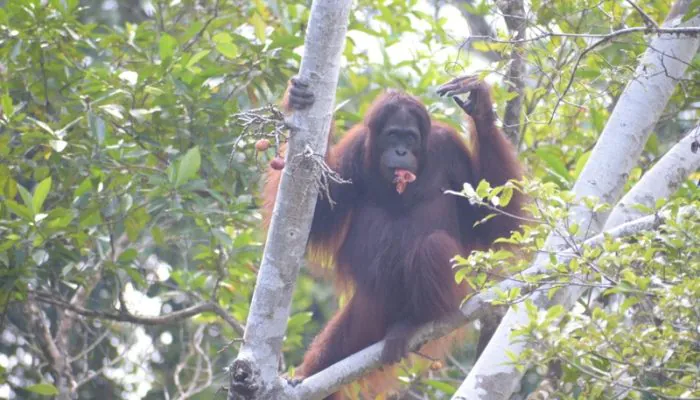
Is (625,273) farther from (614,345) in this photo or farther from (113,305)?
(113,305)

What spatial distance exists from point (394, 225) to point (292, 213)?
176cm

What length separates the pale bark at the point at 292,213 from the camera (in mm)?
4395

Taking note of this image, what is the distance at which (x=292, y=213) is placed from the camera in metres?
4.49

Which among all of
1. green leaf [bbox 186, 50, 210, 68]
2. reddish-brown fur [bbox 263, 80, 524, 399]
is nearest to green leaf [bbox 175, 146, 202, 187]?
reddish-brown fur [bbox 263, 80, 524, 399]

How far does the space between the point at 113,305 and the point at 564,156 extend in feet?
11.0

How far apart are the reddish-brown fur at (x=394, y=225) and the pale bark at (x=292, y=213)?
1.27 m

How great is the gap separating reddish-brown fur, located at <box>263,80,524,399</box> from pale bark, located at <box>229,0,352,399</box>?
1.27m

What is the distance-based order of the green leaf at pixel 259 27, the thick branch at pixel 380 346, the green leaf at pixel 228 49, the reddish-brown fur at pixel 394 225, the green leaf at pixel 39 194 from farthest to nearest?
1. the green leaf at pixel 259 27
2. the green leaf at pixel 228 49
3. the green leaf at pixel 39 194
4. the reddish-brown fur at pixel 394 225
5. the thick branch at pixel 380 346

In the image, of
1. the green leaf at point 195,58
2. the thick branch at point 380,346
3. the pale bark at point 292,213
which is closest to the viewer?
the pale bark at point 292,213

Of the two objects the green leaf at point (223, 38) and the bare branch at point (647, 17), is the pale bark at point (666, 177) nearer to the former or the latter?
the bare branch at point (647, 17)

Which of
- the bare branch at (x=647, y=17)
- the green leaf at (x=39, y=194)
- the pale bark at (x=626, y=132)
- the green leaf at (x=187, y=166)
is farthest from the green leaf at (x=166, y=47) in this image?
the bare branch at (x=647, y=17)

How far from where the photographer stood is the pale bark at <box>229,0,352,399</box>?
4.39 meters

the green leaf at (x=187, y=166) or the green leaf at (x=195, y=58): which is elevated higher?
the green leaf at (x=195, y=58)

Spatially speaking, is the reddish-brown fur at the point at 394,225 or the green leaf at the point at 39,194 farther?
the green leaf at the point at 39,194
